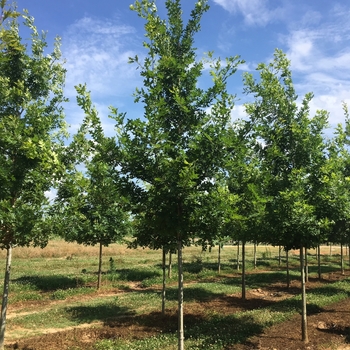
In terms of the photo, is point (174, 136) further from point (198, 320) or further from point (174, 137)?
point (198, 320)

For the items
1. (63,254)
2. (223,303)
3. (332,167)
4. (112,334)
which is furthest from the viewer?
(63,254)

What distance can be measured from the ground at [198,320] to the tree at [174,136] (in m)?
3.80

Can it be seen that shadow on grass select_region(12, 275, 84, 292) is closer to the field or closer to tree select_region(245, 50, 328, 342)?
the field

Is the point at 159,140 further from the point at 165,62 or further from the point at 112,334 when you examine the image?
the point at 112,334

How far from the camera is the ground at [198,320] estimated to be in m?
8.73

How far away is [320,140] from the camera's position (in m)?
9.66

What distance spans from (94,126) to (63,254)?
109 feet

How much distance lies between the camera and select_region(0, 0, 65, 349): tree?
6.93m

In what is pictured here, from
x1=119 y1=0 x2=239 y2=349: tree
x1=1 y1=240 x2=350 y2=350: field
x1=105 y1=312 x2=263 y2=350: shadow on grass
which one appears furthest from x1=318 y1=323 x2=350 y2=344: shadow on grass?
x1=119 y1=0 x2=239 y2=349: tree

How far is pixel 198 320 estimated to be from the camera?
11625 mm

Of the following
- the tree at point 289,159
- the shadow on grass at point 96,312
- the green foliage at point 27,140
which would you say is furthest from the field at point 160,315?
the green foliage at point 27,140

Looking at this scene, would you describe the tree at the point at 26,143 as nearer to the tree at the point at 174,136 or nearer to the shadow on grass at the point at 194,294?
the tree at the point at 174,136

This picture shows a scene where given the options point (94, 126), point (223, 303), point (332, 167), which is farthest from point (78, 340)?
point (332, 167)

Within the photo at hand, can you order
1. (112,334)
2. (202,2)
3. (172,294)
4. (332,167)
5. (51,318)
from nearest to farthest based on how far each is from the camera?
(202,2)
(332,167)
(112,334)
(51,318)
(172,294)
